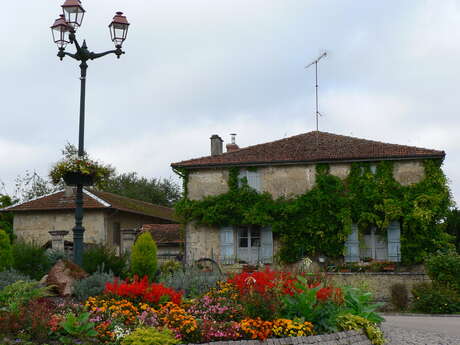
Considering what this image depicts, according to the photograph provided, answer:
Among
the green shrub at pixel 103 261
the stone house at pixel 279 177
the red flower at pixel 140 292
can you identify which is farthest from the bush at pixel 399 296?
the red flower at pixel 140 292

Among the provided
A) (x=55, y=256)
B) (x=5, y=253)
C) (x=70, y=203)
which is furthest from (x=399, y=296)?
(x=70, y=203)

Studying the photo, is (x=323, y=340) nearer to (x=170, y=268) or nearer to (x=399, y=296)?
(x=170, y=268)

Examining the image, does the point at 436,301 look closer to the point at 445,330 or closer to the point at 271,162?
the point at 445,330

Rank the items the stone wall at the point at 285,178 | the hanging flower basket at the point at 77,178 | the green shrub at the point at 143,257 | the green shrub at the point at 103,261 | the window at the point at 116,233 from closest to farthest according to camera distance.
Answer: the hanging flower basket at the point at 77,178
the green shrub at the point at 143,257
the green shrub at the point at 103,261
the stone wall at the point at 285,178
the window at the point at 116,233

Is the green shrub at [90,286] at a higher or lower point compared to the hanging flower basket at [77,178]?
lower

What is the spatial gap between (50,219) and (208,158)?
9.53m

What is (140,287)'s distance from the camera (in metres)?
10.3

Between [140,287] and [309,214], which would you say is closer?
[140,287]

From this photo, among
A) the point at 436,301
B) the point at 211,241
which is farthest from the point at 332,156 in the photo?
the point at 436,301

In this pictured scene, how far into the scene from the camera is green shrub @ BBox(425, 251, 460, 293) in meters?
20.5

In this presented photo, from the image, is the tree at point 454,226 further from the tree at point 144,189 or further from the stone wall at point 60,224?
the tree at point 144,189

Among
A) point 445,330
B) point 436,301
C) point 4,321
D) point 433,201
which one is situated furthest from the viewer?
point 433,201

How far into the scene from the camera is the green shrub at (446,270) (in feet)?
67.3

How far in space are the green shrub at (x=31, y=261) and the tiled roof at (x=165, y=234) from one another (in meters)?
14.6
